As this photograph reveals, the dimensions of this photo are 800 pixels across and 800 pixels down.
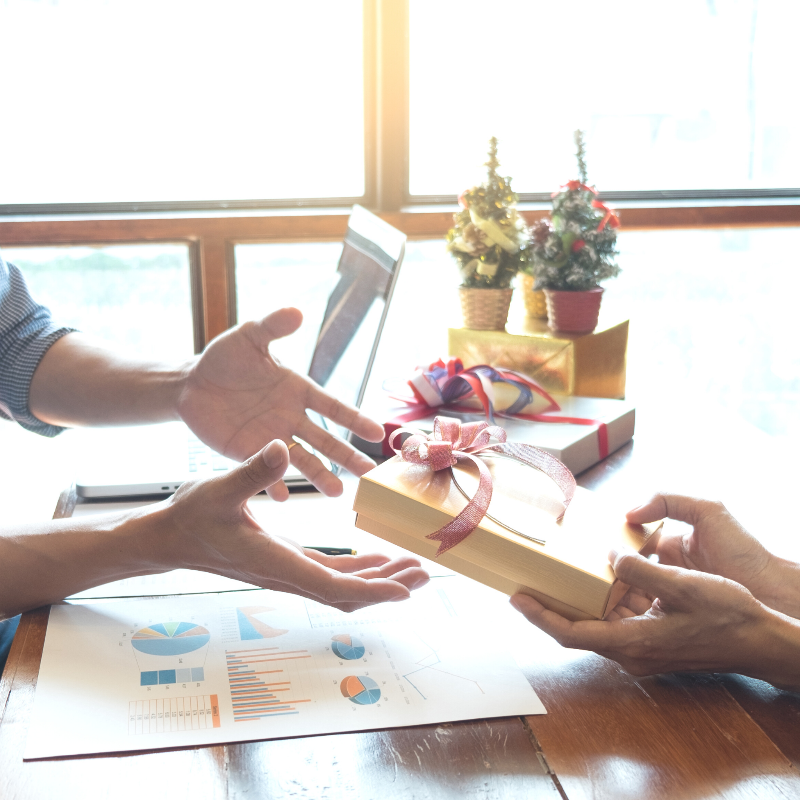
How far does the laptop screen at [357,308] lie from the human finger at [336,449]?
0.43 feet

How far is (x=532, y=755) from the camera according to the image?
544 mm

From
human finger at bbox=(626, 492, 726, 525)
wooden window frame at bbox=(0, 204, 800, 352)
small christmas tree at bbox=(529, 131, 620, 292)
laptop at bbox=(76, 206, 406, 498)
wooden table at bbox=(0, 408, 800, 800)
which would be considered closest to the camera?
wooden table at bbox=(0, 408, 800, 800)

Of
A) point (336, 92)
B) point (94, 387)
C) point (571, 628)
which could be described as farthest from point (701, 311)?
point (571, 628)

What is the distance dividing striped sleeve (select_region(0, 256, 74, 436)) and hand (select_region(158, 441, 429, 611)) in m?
0.55

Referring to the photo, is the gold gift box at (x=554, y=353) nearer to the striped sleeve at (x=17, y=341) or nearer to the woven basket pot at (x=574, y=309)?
the woven basket pot at (x=574, y=309)

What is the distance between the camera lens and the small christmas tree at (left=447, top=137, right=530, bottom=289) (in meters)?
1.26

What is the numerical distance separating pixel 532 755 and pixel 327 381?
78 cm

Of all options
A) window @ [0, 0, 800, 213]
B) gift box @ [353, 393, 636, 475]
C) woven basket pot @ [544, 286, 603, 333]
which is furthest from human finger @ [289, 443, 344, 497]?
window @ [0, 0, 800, 213]

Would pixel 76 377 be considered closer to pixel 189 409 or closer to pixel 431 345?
pixel 189 409

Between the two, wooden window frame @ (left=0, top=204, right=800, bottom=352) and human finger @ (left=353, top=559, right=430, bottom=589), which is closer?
human finger @ (left=353, top=559, right=430, bottom=589)

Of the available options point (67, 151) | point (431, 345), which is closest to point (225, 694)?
point (431, 345)

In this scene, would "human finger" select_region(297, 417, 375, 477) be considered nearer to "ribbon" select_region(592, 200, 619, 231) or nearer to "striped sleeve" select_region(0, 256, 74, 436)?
"striped sleeve" select_region(0, 256, 74, 436)

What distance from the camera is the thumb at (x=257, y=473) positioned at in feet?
2.02

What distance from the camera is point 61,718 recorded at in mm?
562
